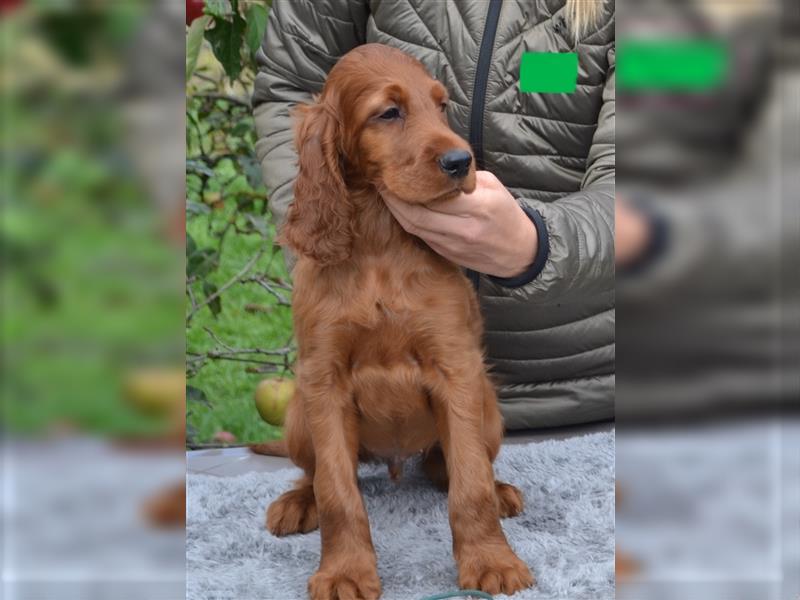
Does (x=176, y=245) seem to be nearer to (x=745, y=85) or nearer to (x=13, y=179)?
(x=13, y=179)

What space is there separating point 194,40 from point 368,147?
2.20 ft

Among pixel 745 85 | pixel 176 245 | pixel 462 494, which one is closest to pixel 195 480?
pixel 462 494

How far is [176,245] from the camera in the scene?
100 cm

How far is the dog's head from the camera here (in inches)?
58.8

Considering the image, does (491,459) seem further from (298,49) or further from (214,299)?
(298,49)

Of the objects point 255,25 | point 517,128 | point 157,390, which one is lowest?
point 157,390

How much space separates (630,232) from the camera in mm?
883

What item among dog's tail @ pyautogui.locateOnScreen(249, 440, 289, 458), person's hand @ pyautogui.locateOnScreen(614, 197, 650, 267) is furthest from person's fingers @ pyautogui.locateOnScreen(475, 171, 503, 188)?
dog's tail @ pyautogui.locateOnScreen(249, 440, 289, 458)

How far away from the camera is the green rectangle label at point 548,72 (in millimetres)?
1745

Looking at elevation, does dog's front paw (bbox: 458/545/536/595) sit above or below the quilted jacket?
below

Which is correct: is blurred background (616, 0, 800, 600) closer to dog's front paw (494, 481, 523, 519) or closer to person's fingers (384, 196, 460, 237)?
person's fingers (384, 196, 460, 237)

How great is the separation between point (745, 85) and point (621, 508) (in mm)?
463

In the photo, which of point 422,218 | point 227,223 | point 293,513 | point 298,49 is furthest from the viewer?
point 227,223

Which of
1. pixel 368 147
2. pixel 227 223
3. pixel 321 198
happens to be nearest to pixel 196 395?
pixel 227 223
